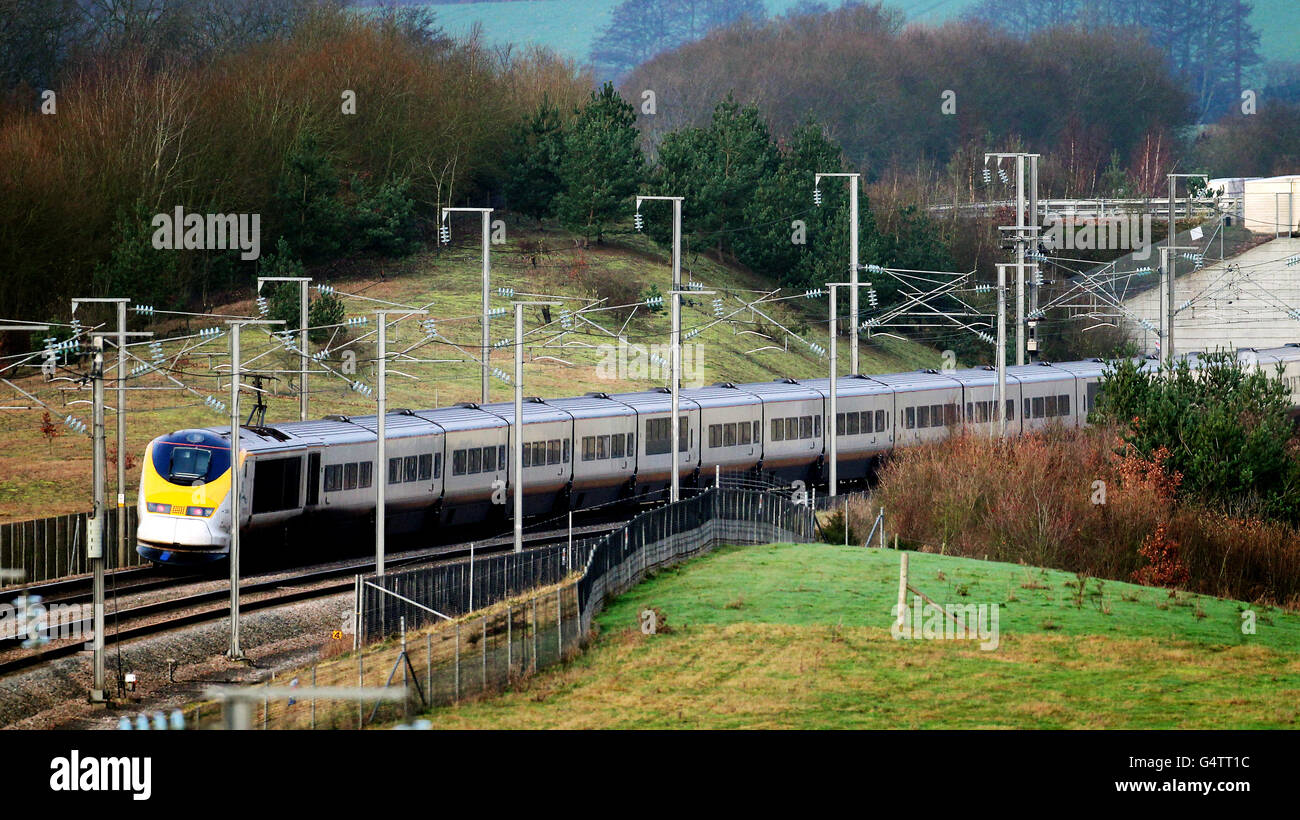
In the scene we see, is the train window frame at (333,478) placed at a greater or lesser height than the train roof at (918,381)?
lesser

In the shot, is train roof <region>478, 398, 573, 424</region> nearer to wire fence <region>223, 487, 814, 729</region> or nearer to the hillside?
the hillside

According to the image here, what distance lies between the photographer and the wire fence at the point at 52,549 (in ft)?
140

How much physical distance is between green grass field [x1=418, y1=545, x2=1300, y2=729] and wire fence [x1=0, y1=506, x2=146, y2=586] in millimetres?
13739

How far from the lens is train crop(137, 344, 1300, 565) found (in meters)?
42.3


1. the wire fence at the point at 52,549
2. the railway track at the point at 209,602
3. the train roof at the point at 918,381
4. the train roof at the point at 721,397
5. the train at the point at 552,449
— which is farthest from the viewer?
the train roof at the point at 918,381

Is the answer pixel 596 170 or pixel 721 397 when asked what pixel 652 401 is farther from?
pixel 596 170

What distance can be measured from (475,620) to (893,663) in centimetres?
731

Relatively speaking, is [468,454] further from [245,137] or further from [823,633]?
[245,137]

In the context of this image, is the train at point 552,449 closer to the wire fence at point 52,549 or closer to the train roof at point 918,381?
the train roof at point 918,381

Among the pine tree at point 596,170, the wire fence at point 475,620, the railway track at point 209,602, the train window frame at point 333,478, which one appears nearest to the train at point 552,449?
the train window frame at point 333,478

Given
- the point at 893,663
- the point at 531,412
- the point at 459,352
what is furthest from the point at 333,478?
the point at 459,352

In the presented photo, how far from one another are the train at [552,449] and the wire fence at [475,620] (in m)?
5.54

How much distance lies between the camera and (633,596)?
3825 cm

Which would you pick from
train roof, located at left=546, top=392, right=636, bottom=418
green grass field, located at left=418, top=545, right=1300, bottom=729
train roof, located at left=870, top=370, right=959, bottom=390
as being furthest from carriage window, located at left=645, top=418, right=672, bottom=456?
green grass field, located at left=418, top=545, right=1300, bottom=729
